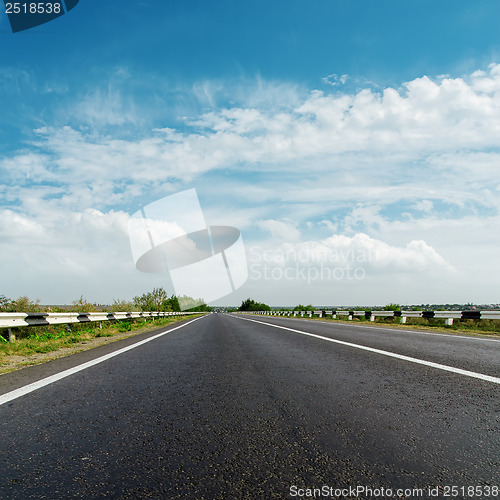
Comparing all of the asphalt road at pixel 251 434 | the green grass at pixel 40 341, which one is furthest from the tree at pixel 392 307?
the asphalt road at pixel 251 434

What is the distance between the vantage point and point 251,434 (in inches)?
115

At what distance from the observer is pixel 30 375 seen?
18.7 feet

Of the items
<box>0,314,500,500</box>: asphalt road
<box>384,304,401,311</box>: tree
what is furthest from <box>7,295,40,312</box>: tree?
<box>384,304,401,311</box>: tree

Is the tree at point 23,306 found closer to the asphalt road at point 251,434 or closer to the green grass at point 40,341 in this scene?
the green grass at point 40,341

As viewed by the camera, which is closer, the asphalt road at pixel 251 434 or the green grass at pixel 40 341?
the asphalt road at pixel 251 434

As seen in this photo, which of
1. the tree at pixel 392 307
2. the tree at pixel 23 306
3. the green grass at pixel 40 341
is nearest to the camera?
the green grass at pixel 40 341

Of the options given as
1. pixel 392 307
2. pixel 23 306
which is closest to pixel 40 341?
pixel 23 306

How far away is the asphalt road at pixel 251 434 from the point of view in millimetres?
2135

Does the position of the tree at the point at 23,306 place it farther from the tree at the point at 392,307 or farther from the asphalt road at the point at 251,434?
the tree at the point at 392,307

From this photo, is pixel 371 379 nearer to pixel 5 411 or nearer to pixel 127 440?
pixel 127 440

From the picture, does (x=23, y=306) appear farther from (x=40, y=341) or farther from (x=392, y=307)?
(x=392, y=307)

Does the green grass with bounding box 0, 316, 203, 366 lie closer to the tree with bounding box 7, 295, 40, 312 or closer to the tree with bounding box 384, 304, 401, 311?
the tree with bounding box 7, 295, 40, 312

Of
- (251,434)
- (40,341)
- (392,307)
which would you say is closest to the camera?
(251,434)

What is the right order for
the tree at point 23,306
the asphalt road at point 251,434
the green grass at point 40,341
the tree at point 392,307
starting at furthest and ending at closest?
the tree at point 392,307, the tree at point 23,306, the green grass at point 40,341, the asphalt road at point 251,434
